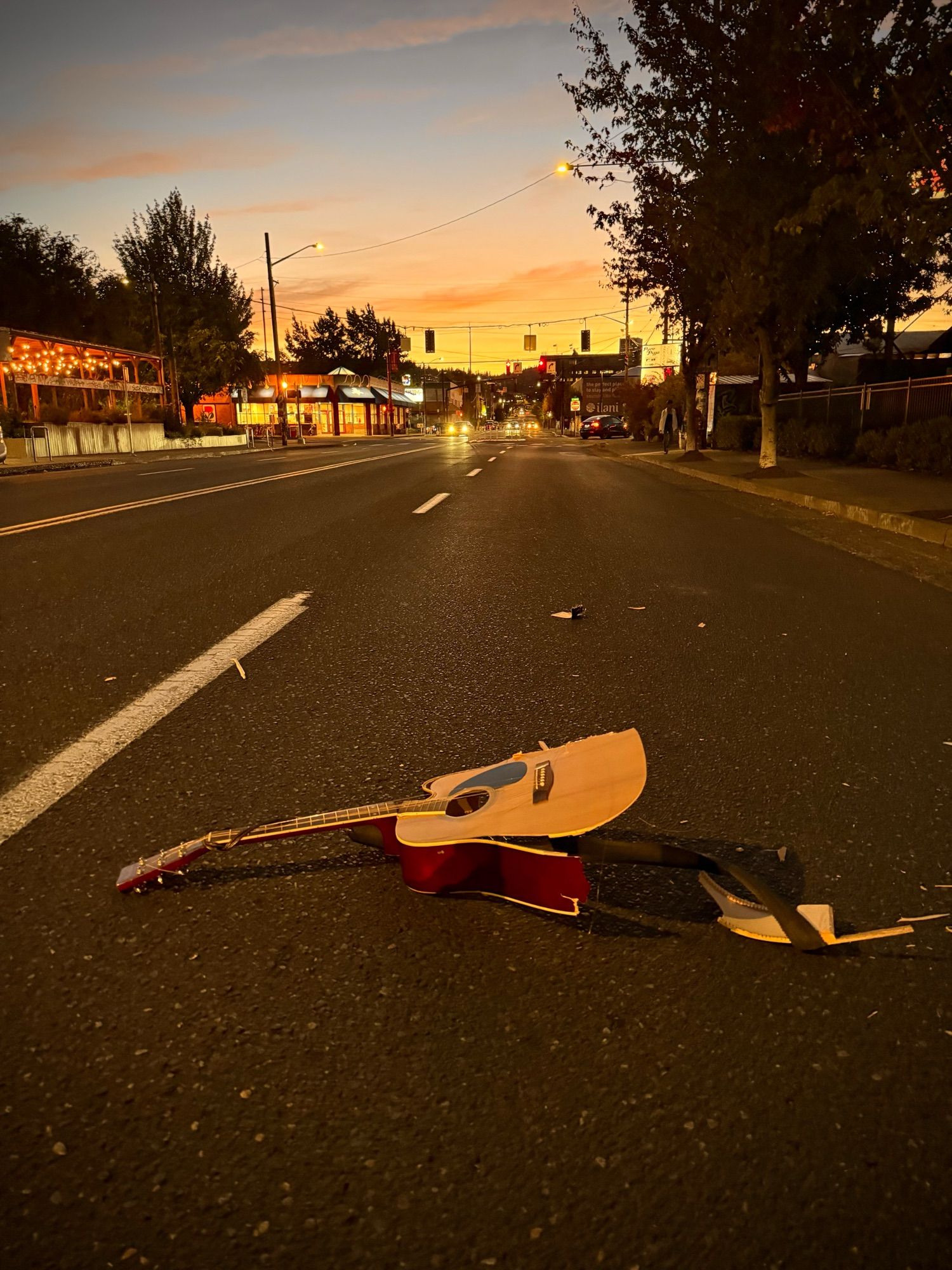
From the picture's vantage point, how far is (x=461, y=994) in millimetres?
1809

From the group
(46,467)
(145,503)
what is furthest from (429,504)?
(46,467)

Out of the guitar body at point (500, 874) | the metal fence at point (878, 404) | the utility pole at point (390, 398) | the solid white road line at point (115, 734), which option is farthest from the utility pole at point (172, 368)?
the guitar body at point (500, 874)

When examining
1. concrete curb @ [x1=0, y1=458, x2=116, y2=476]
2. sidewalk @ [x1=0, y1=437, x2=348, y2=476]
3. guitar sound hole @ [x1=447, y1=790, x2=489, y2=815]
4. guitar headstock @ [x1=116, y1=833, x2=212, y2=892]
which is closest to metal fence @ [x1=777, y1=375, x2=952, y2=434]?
guitar sound hole @ [x1=447, y1=790, x2=489, y2=815]

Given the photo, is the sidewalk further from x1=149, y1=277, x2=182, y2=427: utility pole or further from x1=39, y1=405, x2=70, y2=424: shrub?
x1=149, y1=277, x2=182, y2=427: utility pole

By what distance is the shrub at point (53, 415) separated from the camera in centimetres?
3225

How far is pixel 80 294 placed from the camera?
50.5 meters

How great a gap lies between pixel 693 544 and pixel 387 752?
651 centimetres

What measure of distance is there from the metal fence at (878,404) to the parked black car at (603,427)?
28.6 metres

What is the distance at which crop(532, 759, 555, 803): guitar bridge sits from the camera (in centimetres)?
214

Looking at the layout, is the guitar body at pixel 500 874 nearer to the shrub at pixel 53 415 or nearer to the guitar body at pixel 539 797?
the guitar body at pixel 539 797

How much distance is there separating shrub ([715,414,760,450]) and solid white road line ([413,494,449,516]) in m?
19.6

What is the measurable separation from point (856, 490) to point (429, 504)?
22.3 ft

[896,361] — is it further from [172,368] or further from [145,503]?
[172,368]

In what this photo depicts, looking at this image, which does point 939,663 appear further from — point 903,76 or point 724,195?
point 724,195
